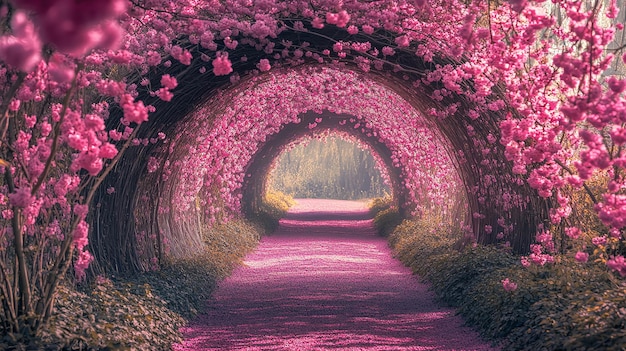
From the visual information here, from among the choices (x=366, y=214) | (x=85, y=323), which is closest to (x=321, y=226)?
(x=366, y=214)

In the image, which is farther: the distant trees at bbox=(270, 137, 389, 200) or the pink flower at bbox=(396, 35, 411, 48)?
the distant trees at bbox=(270, 137, 389, 200)

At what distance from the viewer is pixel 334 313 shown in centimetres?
Result: 946

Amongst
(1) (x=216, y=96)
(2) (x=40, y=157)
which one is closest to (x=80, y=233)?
(2) (x=40, y=157)

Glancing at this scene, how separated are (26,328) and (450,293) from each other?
603 centimetres

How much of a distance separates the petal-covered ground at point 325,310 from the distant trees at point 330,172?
31.9 meters

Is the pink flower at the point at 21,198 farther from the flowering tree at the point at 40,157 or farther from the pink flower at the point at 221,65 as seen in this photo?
the pink flower at the point at 221,65

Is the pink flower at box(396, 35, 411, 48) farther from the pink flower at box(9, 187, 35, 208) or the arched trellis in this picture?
the pink flower at box(9, 187, 35, 208)

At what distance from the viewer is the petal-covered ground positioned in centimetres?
770

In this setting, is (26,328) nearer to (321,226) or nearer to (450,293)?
(450,293)

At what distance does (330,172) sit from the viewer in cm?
5438

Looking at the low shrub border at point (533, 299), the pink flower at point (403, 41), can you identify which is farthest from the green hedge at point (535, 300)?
the pink flower at point (403, 41)

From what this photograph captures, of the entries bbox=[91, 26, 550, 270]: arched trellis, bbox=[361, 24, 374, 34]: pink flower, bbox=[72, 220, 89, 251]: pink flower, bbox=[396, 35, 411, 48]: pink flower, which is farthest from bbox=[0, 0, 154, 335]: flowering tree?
bbox=[396, 35, 411, 48]: pink flower

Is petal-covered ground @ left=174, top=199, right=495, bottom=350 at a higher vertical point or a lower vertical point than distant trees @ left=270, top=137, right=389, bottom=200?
lower

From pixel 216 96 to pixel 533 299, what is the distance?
6.64m
